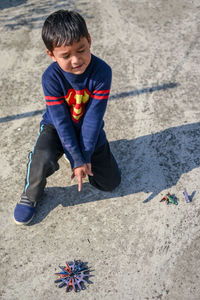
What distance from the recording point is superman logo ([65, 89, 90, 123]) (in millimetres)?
2373

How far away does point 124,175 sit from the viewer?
2.95m

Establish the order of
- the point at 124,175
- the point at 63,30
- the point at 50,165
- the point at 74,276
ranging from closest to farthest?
1. the point at 63,30
2. the point at 74,276
3. the point at 50,165
4. the point at 124,175

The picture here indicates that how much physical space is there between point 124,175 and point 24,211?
0.95 metres

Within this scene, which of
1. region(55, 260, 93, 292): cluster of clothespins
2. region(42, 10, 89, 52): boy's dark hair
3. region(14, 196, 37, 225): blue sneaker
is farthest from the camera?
region(14, 196, 37, 225): blue sneaker

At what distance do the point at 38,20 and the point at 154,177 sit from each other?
3.02 m

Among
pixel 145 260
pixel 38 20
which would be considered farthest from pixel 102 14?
pixel 145 260

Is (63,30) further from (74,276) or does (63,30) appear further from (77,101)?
(74,276)

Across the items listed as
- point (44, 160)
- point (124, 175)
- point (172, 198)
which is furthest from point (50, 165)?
point (172, 198)

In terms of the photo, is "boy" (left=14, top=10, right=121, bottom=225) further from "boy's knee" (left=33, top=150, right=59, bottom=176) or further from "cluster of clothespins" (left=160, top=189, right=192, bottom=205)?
"cluster of clothespins" (left=160, top=189, right=192, bottom=205)

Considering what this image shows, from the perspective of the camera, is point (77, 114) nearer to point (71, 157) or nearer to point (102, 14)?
point (71, 157)

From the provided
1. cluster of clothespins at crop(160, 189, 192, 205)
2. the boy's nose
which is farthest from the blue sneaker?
the boy's nose

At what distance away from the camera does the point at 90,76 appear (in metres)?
2.31

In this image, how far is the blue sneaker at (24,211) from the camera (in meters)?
2.57

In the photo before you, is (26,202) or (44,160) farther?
(26,202)
